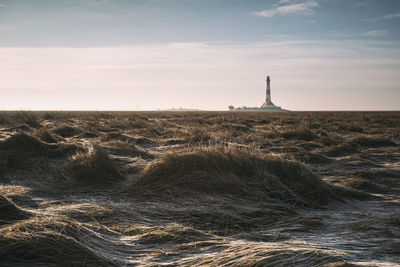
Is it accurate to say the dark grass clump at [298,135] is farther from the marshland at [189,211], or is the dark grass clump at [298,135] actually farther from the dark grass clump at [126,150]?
the dark grass clump at [126,150]

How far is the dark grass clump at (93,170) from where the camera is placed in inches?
167

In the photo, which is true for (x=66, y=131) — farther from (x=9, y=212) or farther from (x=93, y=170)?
(x=9, y=212)

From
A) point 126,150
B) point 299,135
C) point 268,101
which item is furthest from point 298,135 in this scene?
point 268,101

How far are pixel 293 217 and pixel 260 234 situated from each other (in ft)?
2.37

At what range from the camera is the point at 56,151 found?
5570 millimetres

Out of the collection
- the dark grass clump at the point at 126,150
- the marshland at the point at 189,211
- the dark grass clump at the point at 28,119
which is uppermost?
the dark grass clump at the point at 28,119

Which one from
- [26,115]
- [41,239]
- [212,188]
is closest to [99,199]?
[212,188]

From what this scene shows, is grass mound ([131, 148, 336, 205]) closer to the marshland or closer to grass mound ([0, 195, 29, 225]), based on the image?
the marshland

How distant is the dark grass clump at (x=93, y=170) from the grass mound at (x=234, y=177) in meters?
0.50

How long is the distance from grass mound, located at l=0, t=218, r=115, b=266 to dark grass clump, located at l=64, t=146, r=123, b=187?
209 centimetres

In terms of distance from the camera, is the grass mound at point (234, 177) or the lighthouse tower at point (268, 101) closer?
the grass mound at point (234, 177)

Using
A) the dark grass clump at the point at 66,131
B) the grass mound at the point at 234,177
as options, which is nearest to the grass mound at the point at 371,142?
the grass mound at the point at 234,177

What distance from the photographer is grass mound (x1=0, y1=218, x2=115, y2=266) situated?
1.87 m

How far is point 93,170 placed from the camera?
4.34 m
